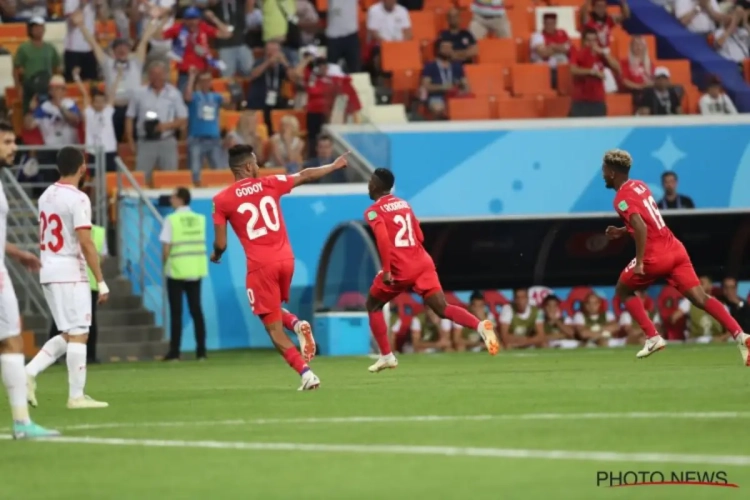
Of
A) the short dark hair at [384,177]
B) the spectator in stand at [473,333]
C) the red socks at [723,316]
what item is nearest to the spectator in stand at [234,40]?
the spectator in stand at [473,333]

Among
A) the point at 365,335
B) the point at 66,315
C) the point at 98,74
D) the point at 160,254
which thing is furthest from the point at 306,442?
the point at 98,74

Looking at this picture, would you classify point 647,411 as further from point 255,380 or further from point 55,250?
point 255,380

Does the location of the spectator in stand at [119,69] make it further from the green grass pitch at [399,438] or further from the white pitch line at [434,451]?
the white pitch line at [434,451]

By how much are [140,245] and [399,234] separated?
8906 millimetres

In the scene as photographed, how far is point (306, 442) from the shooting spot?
10.6 meters

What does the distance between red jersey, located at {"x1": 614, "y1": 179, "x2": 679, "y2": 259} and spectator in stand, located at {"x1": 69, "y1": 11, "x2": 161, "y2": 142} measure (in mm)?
11753

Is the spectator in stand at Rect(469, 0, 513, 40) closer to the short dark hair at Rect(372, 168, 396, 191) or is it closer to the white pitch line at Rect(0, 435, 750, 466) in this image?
the short dark hair at Rect(372, 168, 396, 191)

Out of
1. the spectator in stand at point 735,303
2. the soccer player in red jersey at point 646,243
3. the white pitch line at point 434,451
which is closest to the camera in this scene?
the white pitch line at point 434,451

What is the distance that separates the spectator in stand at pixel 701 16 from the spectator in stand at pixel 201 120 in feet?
35.4

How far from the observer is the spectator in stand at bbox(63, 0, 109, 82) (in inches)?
1105

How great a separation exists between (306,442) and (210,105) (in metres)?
17.1

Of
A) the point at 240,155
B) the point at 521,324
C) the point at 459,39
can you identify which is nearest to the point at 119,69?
the point at 459,39

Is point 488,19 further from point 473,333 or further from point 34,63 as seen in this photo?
point 34,63

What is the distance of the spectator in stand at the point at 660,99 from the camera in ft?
100
